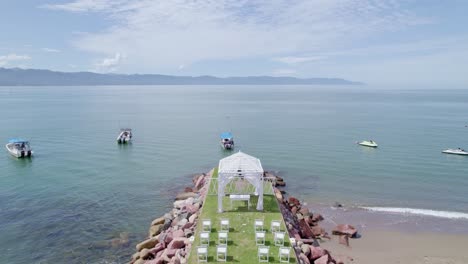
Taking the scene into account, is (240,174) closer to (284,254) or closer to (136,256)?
(284,254)

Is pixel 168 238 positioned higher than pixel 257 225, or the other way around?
pixel 257 225

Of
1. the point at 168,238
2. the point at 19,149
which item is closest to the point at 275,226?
the point at 168,238

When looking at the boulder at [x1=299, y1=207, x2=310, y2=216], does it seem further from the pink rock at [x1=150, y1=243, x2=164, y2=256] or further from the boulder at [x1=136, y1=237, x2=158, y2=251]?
the boulder at [x1=136, y1=237, x2=158, y2=251]

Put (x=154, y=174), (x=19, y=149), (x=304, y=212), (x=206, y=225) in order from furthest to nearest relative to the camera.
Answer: (x=19, y=149)
(x=154, y=174)
(x=304, y=212)
(x=206, y=225)

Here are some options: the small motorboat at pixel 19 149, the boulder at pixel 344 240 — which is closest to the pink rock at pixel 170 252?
the boulder at pixel 344 240

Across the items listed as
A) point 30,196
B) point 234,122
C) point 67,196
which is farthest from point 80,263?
point 234,122

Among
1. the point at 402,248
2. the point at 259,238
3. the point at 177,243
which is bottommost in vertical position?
the point at 402,248

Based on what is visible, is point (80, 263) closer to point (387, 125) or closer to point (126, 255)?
point (126, 255)
